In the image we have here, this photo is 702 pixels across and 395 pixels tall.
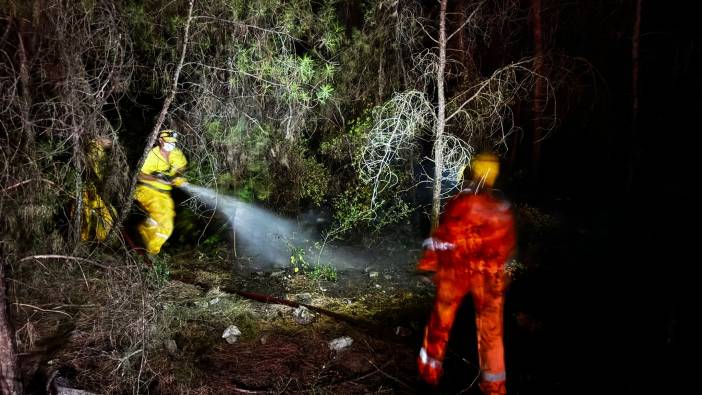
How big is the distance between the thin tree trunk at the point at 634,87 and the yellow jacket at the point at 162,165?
1105 centimetres

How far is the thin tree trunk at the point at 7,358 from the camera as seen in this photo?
10.7ft

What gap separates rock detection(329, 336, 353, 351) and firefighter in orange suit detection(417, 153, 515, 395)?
3.02 feet

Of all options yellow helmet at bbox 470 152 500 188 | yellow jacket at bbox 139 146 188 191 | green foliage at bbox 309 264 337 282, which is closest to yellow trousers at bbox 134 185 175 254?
yellow jacket at bbox 139 146 188 191

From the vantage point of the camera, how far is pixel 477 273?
12.3 ft

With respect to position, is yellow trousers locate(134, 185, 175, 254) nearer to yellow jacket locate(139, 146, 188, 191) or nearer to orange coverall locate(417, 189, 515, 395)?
yellow jacket locate(139, 146, 188, 191)

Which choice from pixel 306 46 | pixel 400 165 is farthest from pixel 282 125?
pixel 400 165

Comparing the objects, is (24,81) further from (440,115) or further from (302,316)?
(440,115)

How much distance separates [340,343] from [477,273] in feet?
5.87

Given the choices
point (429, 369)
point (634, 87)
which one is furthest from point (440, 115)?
point (634, 87)

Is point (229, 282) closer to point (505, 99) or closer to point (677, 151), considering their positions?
point (505, 99)

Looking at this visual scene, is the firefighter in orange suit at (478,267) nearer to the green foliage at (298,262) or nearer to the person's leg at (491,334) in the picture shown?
the person's leg at (491,334)

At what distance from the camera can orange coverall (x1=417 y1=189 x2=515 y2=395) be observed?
12.1ft

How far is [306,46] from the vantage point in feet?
23.6

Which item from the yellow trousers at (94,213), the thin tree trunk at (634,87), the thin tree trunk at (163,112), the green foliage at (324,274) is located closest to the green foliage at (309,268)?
the green foliage at (324,274)
